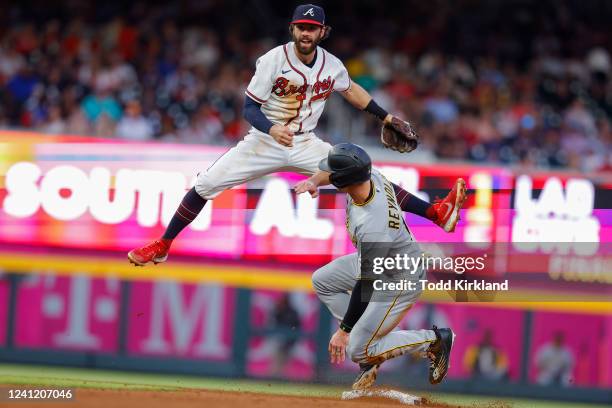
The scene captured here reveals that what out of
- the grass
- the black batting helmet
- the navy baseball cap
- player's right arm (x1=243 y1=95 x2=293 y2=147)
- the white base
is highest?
the navy baseball cap

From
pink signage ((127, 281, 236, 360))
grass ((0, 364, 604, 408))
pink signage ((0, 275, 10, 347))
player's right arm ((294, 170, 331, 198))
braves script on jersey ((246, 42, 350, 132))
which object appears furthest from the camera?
pink signage ((127, 281, 236, 360))

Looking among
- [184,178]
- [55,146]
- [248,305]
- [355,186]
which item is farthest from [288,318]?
[355,186]

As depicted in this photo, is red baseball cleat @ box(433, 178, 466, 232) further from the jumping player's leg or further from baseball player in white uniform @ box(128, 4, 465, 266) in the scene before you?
the jumping player's leg

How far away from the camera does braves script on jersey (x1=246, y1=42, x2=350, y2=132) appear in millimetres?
9289

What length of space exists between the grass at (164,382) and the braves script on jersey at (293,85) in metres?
3.01

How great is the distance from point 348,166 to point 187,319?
585 centimetres

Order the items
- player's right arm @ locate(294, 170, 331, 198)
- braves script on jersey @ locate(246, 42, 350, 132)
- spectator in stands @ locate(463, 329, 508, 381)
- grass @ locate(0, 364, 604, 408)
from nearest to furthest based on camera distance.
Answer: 1. player's right arm @ locate(294, 170, 331, 198)
2. braves script on jersey @ locate(246, 42, 350, 132)
3. grass @ locate(0, 364, 604, 408)
4. spectator in stands @ locate(463, 329, 508, 381)

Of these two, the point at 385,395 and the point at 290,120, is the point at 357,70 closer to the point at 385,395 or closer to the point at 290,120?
the point at 290,120

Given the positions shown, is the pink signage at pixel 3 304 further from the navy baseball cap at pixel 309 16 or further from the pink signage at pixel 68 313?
the navy baseball cap at pixel 309 16

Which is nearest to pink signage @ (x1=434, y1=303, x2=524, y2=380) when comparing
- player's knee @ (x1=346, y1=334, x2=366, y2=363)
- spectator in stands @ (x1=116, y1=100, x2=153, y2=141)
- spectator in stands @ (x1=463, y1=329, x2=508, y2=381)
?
spectator in stands @ (x1=463, y1=329, x2=508, y2=381)

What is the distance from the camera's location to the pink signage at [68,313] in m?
13.6

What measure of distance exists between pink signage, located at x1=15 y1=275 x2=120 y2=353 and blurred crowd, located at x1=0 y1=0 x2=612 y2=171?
177 centimetres

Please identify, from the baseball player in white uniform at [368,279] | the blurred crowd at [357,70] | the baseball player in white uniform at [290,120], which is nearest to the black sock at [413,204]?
the baseball player in white uniform at [290,120]

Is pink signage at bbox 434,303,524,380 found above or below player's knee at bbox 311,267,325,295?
below
